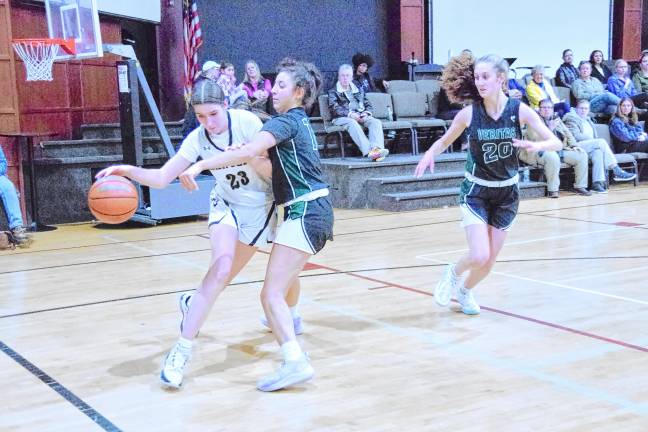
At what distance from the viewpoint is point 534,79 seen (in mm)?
12180

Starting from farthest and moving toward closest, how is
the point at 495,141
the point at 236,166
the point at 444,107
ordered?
the point at 444,107
the point at 495,141
the point at 236,166

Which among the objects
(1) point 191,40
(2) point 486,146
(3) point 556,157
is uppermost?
(1) point 191,40

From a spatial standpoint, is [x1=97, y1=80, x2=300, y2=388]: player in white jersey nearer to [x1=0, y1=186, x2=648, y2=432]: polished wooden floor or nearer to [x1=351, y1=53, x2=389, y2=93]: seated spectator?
[x1=0, y1=186, x2=648, y2=432]: polished wooden floor

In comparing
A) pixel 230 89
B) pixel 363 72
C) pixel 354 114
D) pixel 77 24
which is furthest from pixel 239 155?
pixel 363 72

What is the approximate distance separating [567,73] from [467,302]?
9.34 m

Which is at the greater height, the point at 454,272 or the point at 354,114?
the point at 354,114

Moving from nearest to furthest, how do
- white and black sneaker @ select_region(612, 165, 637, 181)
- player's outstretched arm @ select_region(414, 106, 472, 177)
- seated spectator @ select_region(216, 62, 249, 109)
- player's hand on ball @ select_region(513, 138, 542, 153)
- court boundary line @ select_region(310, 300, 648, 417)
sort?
court boundary line @ select_region(310, 300, 648, 417) → player's hand on ball @ select_region(513, 138, 542, 153) → player's outstretched arm @ select_region(414, 106, 472, 177) → seated spectator @ select_region(216, 62, 249, 109) → white and black sneaker @ select_region(612, 165, 637, 181)

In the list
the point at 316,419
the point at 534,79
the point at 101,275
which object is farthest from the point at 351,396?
the point at 534,79

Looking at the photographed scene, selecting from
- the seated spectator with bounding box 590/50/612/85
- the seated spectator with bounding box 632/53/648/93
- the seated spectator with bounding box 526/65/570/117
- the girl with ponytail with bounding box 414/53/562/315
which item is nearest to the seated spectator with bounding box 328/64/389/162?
the seated spectator with bounding box 526/65/570/117

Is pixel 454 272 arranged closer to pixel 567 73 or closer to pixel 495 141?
pixel 495 141

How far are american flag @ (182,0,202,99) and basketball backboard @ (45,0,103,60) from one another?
8.64 ft

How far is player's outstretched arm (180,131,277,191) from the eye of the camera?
356cm

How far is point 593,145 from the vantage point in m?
11.8

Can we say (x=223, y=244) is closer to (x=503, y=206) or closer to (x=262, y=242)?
(x=262, y=242)
